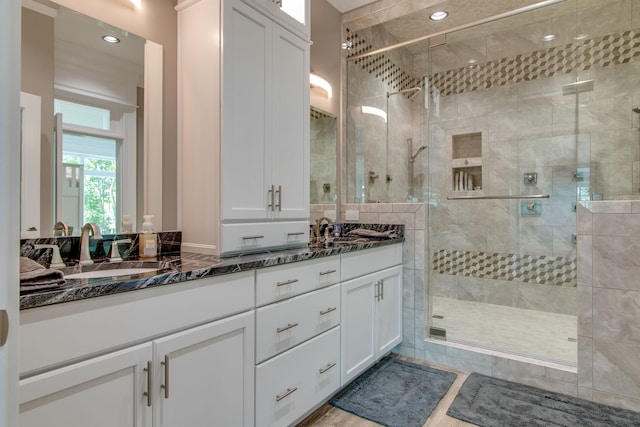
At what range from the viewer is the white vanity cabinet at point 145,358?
848 millimetres

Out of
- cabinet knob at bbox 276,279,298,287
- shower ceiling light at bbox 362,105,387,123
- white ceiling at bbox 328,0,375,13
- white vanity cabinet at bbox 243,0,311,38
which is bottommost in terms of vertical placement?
cabinet knob at bbox 276,279,298,287

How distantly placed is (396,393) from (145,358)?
1.56 m

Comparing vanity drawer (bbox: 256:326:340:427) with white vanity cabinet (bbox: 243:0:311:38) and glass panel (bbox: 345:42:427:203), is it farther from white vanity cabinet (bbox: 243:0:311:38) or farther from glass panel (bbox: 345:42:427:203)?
white vanity cabinet (bbox: 243:0:311:38)

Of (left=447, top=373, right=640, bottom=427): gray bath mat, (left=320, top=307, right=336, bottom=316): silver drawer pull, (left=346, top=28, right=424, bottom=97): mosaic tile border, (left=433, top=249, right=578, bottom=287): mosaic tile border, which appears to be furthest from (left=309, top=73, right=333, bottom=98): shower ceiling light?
(left=447, top=373, right=640, bottom=427): gray bath mat

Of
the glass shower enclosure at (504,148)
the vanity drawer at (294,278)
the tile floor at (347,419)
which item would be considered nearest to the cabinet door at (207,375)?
the vanity drawer at (294,278)

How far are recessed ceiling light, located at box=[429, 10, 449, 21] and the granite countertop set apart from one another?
7.70 ft

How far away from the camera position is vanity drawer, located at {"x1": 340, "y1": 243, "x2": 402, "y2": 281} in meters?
1.98

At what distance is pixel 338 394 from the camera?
6.66ft

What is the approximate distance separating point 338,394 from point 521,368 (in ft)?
4.02

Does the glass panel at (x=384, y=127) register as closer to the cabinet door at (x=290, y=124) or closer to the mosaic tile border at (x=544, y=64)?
the mosaic tile border at (x=544, y=64)

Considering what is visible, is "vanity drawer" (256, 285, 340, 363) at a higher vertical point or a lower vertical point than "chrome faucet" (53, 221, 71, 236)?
lower

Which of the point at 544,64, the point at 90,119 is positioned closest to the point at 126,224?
the point at 90,119

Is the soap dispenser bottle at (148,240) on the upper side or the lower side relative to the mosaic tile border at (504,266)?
upper

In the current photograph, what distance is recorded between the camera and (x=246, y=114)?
1.70 meters
